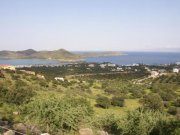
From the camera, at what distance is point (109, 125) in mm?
25781

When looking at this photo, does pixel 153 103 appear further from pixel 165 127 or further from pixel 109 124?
pixel 165 127

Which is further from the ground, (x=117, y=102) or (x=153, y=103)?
(x=153, y=103)

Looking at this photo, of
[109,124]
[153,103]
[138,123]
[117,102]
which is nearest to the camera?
[138,123]

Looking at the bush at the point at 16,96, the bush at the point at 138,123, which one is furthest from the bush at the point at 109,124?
the bush at the point at 16,96

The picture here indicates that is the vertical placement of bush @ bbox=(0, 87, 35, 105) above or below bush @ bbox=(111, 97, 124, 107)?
above

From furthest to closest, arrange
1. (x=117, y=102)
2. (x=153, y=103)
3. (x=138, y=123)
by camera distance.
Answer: (x=117, y=102), (x=153, y=103), (x=138, y=123)

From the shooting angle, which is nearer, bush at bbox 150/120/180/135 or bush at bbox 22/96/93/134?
bush at bbox 22/96/93/134

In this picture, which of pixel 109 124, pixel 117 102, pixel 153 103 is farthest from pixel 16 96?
pixel 153 103

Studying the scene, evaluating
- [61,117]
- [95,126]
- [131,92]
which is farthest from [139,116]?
[131,92]

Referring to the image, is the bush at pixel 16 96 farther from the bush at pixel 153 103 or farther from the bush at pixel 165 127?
the bush at pixel 165 127

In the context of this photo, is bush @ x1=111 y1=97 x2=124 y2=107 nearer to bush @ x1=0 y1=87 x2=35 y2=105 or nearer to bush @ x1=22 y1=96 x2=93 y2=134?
bush @ x1=0 y1=87 x2=35 y2=105

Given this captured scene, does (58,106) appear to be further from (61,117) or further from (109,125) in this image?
(109,125)

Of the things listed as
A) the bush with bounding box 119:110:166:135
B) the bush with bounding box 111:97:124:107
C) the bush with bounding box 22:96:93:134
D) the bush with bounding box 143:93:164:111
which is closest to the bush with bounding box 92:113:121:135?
the bush with bounding box 119:110:166:135

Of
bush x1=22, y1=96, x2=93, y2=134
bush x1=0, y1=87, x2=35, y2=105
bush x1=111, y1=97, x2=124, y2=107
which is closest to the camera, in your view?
bush x1=22, y1=96, x2=93, y2=134
